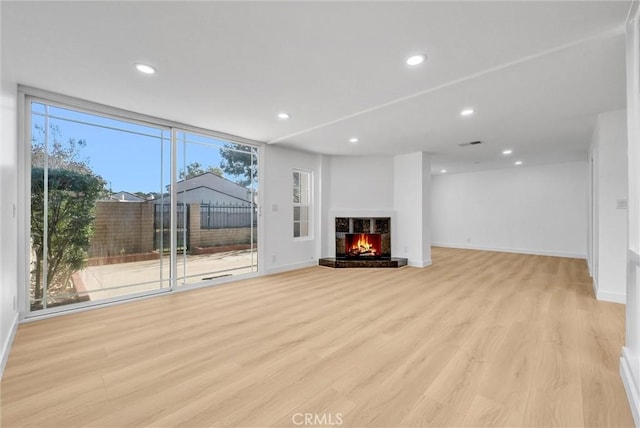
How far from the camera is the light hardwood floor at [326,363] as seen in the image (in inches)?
61.2

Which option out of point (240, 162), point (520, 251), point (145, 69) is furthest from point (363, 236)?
point (145, 69)

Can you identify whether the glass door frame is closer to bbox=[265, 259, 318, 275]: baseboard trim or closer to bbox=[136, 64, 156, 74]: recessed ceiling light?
bbox=[136, 64, 156, 74]: recessed ceiling light

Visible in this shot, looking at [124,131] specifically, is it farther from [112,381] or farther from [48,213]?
[112,381]

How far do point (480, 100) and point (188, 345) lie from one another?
382 centimetres

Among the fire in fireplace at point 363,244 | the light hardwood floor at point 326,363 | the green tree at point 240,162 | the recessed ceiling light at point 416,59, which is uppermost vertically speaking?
the recessed ceiling light at point 416,59

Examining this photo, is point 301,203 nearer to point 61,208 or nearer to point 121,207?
point 121,207

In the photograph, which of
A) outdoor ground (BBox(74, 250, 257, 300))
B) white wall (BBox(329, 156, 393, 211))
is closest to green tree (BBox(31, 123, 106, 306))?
outdoor ground (BBox(74, 250, 257, 300))

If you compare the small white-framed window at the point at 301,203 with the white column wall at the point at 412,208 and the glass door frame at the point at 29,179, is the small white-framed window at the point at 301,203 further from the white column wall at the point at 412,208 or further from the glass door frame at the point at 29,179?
the glass door frame at the point at 29,179

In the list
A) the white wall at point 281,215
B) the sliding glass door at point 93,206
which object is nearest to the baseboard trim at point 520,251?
the white wall at point 281,215

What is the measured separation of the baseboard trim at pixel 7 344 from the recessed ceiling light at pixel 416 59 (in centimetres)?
378

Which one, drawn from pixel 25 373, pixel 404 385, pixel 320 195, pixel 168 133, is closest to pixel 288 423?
pixel 404 385

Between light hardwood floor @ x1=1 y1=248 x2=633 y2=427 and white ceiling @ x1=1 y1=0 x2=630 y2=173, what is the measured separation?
2.36m

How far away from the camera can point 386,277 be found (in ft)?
15.9

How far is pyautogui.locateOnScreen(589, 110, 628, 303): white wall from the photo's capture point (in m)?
3.47
